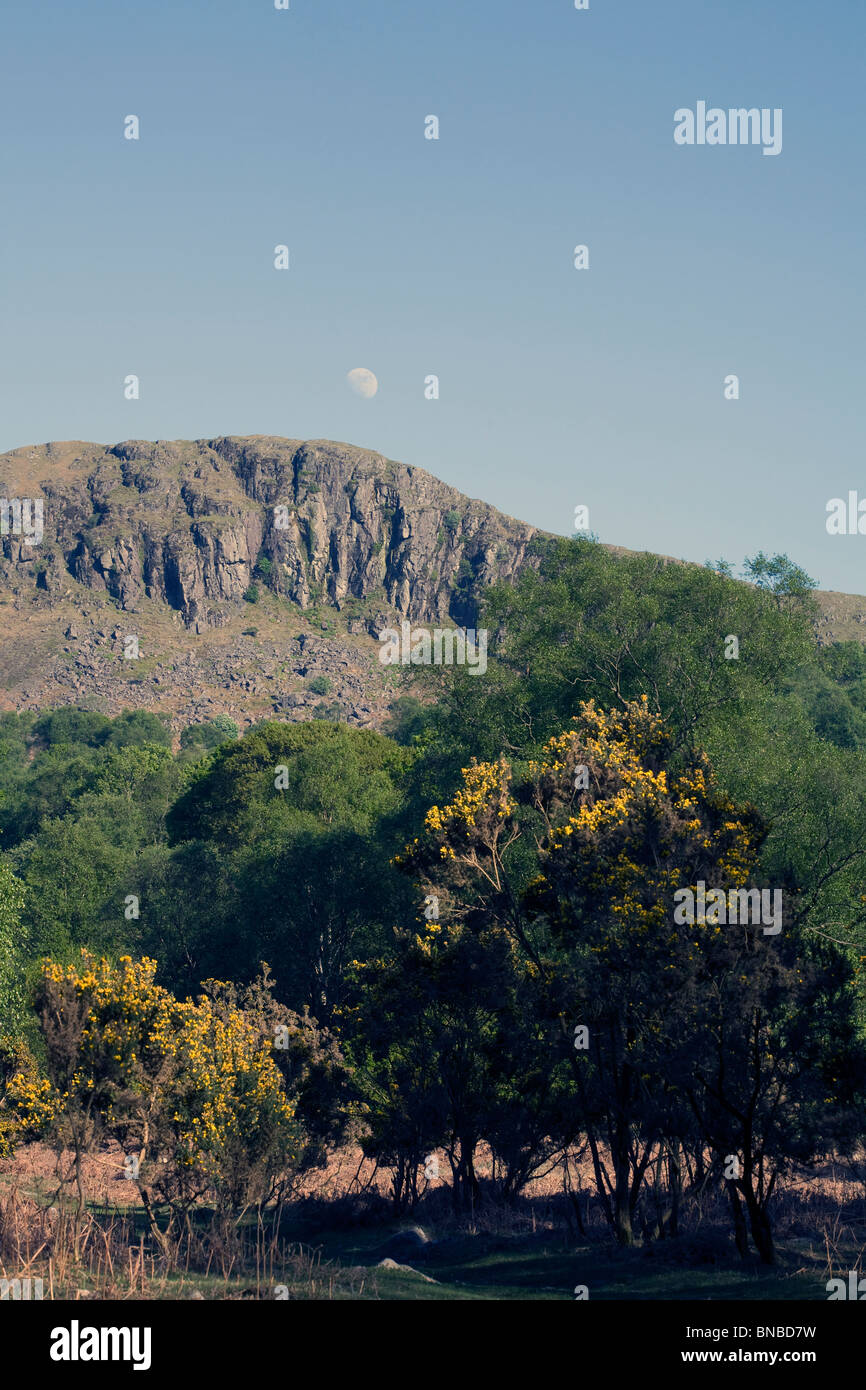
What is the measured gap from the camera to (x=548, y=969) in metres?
23.7

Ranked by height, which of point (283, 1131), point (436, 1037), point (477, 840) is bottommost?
point (283, 1131)

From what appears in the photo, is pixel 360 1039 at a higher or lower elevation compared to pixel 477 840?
lower

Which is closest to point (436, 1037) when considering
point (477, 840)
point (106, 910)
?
point (477, 840)

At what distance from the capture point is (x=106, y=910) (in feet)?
202

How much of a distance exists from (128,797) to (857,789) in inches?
2957

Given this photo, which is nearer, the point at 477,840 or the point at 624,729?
the point at 477,840

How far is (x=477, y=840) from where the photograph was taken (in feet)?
81.5

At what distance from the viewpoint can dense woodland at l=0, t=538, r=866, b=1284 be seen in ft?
68.9

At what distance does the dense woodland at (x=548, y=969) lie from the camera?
2100cm
